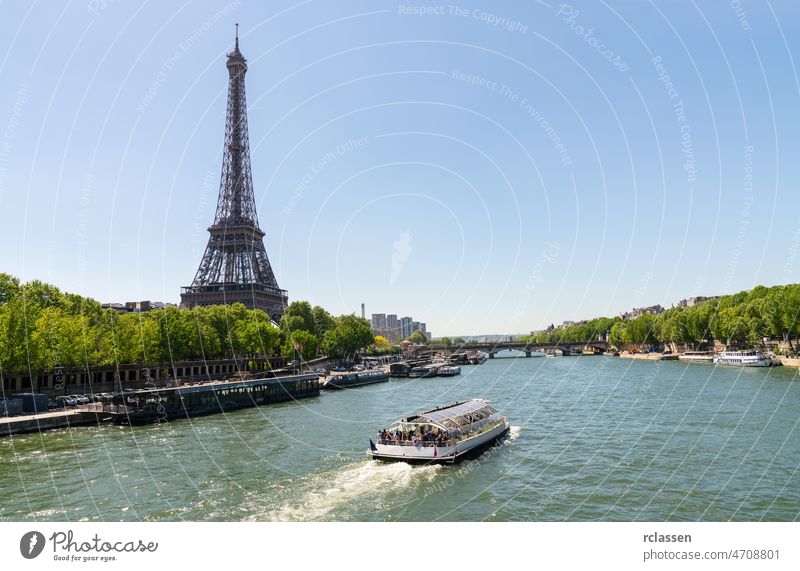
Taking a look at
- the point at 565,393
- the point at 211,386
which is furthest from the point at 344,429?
the point at 565,393

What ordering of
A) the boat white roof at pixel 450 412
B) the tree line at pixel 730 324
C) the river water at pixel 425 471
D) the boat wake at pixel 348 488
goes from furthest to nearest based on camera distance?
1. the tree line at pixel 730 324
2. the boat white roof at pixel 450 412
3. the river water at pixel 425 471
4. the boat wake at pixel 348 488

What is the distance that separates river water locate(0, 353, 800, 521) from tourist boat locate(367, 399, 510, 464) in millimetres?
738

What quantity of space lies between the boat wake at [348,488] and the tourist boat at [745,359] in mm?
62922

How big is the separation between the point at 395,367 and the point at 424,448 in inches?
2613

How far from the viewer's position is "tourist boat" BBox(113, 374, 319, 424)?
38.8 meters

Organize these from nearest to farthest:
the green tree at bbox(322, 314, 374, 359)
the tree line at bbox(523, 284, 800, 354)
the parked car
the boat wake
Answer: the boat wake → the parked car → the tree line at bbox(523, 284, 800, 354) → the green tree at bbox(322, 314, 374, 359)

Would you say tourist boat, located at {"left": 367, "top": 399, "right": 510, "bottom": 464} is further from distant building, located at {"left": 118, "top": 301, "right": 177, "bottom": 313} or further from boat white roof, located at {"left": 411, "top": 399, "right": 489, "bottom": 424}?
distant building, located at {"left": 118, "top": 301, "right": 177, "bottom": 313}

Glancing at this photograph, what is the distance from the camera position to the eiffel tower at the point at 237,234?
339ft

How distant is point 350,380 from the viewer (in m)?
73.2

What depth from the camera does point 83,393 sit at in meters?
50.9

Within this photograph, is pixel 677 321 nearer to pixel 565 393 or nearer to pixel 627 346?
pixel 627 346

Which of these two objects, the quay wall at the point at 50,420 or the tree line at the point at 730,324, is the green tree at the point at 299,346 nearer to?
the quay wall at the point at 50,420

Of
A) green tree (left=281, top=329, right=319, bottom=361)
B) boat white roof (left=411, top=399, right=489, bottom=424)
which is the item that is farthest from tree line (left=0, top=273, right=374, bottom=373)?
boat white roof (left=411, top=399, right=489, bottom=424)

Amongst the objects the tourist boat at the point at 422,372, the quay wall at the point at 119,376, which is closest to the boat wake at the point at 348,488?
the quay wall at the point at 119,376
